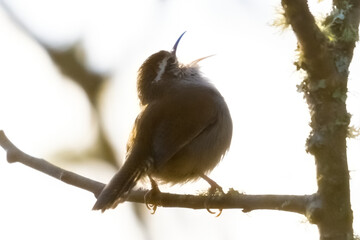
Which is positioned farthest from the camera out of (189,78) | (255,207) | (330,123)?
(189,78)

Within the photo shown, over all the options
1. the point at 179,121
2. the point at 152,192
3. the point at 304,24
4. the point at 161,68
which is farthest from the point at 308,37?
the point at 161,68

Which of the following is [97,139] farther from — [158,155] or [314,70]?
[314,70]

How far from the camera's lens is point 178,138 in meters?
4.76

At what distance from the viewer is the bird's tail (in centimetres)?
391

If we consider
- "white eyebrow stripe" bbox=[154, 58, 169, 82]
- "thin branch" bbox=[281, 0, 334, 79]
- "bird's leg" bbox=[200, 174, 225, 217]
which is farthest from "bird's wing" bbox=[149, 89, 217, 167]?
"thin branch" bbox=[281, 0, 334, 79]

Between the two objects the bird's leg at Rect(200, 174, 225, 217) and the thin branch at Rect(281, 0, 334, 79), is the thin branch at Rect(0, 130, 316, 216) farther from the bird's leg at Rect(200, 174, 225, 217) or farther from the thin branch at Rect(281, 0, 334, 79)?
the thin branch at Rect(281, 0, 334, 79)

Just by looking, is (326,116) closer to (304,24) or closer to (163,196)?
(304,24)

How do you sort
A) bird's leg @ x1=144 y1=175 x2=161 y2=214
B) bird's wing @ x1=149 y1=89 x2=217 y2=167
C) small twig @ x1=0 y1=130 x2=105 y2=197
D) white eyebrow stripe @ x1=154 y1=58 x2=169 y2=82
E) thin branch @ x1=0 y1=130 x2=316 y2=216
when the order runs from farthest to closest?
white eyebrow stripe @ x1=154 y1=58 x2=169 y2=82
bird's wing @ x1=149 y1=89 x2=217 y2=167
bird's leg @ x1=144 y1=175 x2=161 y2=214
small twig @ x1=0 y1=130 x2=105 y2=197
thin branch @ x1=0 y1=130 x2=316 y2=216

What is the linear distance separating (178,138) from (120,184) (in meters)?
0.79

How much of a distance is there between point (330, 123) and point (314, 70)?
0.23 m

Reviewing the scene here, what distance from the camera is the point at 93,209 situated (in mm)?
3936

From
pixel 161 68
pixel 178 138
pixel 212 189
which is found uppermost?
pixel 161 68

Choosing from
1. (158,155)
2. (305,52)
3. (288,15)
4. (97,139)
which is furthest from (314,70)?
(97,139)

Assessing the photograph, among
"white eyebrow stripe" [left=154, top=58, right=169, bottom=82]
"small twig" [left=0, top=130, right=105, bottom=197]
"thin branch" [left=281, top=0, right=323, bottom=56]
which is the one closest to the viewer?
"thin branch" [left=281, top=0, right=323, bottom=56]
